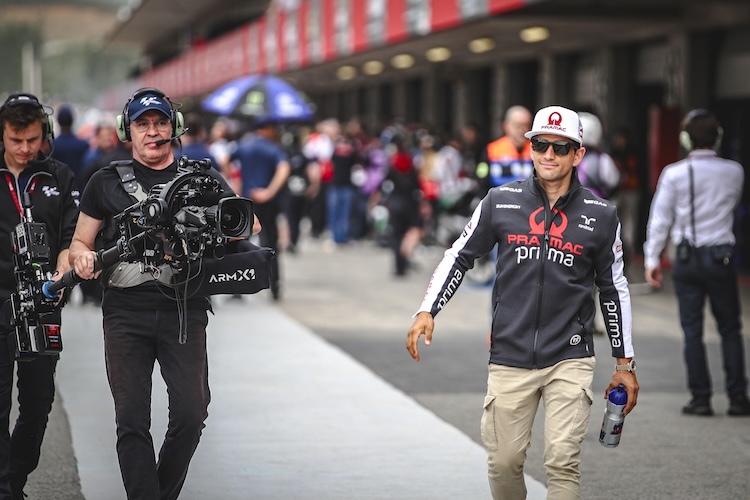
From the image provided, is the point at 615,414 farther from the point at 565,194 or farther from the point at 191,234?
the point at 191,234

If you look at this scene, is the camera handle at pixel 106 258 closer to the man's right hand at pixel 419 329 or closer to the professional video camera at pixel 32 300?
the professional video camera at pixel 32 300

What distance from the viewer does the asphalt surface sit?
652cm

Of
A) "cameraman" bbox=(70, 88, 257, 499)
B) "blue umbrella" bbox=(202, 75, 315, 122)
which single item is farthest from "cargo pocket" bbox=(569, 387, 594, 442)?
"blue umbrella" bbox=(202, 75, 315, 122)

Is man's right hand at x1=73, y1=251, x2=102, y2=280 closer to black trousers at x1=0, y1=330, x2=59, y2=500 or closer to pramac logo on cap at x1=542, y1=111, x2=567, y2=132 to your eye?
black trousers at x1=0, y1=330, x2=59, y2=500

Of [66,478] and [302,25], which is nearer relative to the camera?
[66,478]

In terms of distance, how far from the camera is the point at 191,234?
4.86 metres

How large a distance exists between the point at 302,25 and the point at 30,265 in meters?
24.3

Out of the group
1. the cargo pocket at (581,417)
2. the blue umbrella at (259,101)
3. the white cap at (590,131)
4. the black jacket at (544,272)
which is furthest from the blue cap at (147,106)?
the blue umbrella at (259,101)

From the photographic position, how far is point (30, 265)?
549 centimetres

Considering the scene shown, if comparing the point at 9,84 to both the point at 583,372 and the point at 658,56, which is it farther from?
the point at 583,372

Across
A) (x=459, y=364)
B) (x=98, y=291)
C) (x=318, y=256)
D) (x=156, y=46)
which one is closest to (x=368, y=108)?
(x=318, y=256)

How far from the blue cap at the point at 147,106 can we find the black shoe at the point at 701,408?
14.7 feet

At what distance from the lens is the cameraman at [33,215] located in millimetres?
5668

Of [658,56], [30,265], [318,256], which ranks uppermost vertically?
[658,56]
